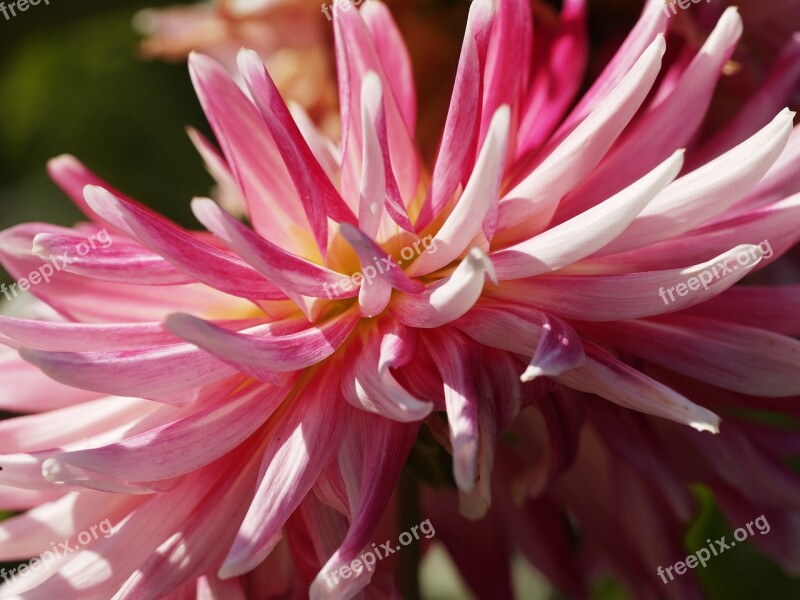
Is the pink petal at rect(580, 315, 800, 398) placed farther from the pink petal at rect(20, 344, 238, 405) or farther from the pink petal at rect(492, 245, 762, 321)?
the pink petal at rect(20, 344, 238, 405)

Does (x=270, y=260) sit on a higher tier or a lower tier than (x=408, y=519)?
higher

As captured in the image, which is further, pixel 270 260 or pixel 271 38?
pixel 271 38

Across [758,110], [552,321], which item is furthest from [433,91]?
[552,321]

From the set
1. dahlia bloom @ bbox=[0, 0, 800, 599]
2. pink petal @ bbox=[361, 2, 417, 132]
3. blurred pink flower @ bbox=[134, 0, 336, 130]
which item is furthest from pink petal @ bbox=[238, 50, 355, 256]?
blurred pink flower @ bbox=[134, 0, 336, 130]

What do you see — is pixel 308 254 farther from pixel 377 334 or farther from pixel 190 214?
pixel 190 214

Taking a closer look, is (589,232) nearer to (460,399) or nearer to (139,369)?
(460,399)

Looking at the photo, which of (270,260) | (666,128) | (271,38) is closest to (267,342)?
(270,260)

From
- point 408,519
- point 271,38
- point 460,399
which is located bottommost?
point 408,519

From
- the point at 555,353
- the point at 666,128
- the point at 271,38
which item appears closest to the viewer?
the point at 555,353

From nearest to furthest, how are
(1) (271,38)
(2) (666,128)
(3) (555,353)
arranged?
(3) (555,353), (2) (666,128), (1) (271,38)
